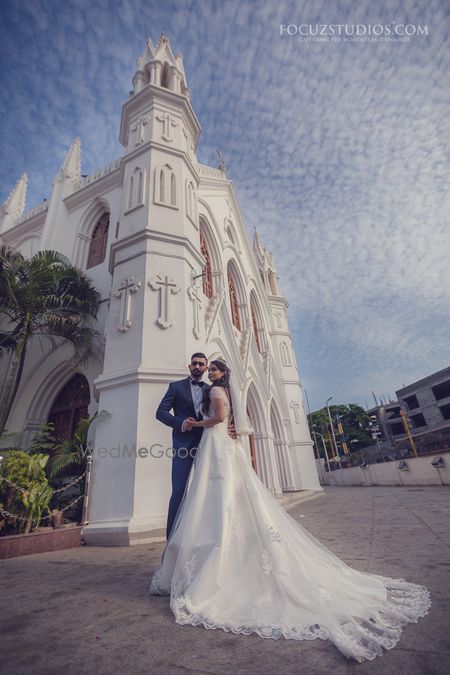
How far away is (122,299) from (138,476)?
3428 millimetres

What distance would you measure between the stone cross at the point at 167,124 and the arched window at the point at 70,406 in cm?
697

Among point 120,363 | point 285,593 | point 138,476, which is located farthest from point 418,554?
point 120,363

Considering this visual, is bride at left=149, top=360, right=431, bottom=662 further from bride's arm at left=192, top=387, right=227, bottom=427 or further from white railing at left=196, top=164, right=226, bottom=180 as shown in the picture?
white railing at left=196, top=164, right=226, bottom=180

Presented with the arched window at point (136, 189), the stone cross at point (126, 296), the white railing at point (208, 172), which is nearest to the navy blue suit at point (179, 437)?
the stone cross at point (126, 296)

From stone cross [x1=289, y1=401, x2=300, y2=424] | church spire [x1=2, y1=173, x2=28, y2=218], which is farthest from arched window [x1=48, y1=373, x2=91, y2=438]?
church spire [x1=2, y1=173, x2=28, y2=218]

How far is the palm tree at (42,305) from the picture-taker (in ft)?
23.7

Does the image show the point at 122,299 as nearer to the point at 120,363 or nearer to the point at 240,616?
the point at 120,363

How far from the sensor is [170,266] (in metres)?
6.88

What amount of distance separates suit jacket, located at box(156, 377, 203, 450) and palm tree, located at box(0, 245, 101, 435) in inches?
215

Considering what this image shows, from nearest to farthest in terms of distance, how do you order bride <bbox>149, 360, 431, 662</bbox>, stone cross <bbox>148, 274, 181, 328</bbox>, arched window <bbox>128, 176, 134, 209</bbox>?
bride <bbox>149, 360, 431, 662</bbox>, stone cross <bbox>148, 274, 181, 328</bbox>, arched window <bbox>128, 176, 134, 209</bbox>

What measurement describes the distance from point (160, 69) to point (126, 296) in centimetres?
837

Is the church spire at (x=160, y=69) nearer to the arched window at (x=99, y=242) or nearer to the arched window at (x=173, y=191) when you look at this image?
the arched window at (x=173, y=191)

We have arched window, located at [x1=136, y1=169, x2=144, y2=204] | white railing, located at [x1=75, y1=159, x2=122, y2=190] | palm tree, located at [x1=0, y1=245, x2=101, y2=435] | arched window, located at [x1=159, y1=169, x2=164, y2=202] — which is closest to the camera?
palm tree, located at [x1=0, y1=245, x2=101, y2=435]

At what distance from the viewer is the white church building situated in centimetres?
532
